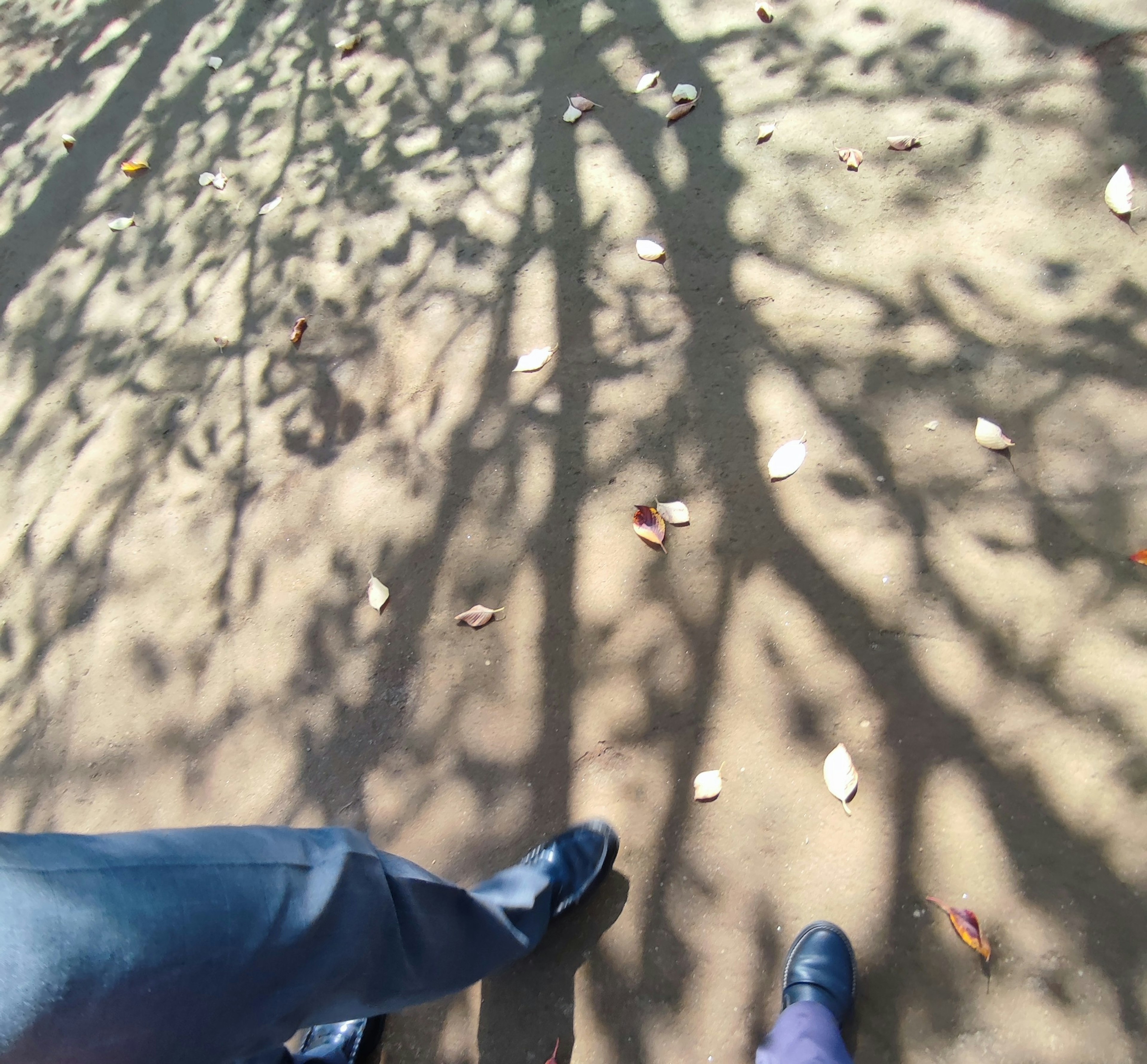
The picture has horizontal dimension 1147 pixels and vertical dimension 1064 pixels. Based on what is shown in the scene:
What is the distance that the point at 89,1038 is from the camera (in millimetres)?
1028

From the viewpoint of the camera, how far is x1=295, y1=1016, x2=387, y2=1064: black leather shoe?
183 centimetres

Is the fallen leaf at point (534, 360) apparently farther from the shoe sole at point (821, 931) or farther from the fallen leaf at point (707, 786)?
the shoe sole at point (821, 931)

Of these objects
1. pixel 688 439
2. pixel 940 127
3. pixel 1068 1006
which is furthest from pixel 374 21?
pixel 1068 1006

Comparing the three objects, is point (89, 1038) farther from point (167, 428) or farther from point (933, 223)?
point (933, 223)

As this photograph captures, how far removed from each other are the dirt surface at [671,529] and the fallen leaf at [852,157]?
0.11 ft

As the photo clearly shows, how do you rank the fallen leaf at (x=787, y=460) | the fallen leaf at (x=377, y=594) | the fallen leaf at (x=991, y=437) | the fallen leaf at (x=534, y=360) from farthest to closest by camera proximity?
the fallen leaf at (x=534, y=360), the fallen leaf at (x=377, y=594), the fallen leaf at (x=787, y=460), the fallen leaf at (x=991, y=437)

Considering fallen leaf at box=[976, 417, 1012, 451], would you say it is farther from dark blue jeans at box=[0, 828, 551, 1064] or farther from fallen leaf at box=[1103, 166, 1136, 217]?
dark blue jeans at box=[0, 828, 551, 1064]

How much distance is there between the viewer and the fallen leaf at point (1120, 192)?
2.42 m

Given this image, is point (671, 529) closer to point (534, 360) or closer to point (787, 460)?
point (787, 460)

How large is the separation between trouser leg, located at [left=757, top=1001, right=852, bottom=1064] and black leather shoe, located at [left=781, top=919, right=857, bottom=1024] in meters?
0.02

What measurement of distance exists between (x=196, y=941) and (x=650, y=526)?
155cm

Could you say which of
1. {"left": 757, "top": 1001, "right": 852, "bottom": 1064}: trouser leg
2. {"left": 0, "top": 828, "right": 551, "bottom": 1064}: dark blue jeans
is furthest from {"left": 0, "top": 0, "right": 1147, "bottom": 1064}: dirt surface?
{"left": 0, "top": 828, "right": 551, "bottom": 1064}: dark blue jeans

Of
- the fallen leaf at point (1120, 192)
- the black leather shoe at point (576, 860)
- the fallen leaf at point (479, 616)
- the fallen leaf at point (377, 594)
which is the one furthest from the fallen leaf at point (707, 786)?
the fallen leaf at point (1120, 192)

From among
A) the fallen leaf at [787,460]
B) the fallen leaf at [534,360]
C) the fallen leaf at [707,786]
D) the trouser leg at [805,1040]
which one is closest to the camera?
the trouser leg at [805,1040]
